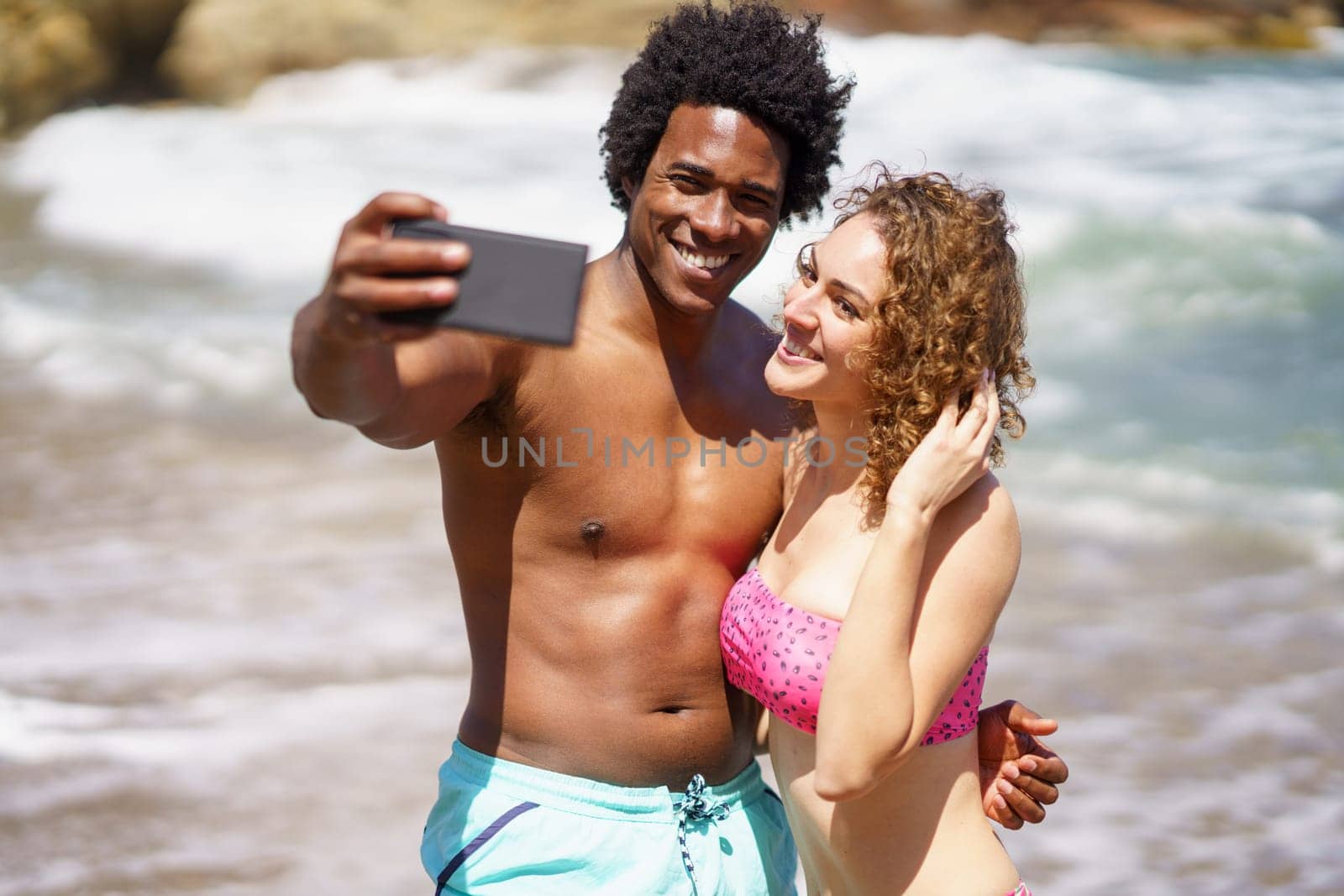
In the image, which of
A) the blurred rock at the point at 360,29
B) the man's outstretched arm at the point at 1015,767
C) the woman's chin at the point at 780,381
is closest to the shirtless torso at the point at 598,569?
the woman's chin at the point at 780,381

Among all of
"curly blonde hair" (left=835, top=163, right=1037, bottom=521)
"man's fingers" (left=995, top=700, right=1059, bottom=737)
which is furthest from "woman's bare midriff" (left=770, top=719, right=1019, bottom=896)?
"curly blonde hair" (left=835, top=163, right=1037, bottom=521)

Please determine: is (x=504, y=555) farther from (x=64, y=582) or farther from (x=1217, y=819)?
(x=64, y=582)

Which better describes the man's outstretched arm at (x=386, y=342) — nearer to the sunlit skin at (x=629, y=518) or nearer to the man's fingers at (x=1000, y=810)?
the sunlit skin at (x=629, y=518)

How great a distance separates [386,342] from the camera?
1.67 metres

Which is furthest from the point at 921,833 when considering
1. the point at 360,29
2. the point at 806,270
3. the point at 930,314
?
the point at 360,29

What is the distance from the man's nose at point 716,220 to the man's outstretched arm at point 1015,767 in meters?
0.89

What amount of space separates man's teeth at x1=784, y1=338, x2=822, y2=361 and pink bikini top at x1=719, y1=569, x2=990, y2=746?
1.28 ft

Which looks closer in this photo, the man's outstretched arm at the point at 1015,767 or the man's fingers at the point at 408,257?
the man's fingers at the point at 408,257

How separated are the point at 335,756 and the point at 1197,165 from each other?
9.48 m

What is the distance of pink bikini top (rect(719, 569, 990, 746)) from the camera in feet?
6.98

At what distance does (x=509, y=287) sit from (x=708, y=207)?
925mm

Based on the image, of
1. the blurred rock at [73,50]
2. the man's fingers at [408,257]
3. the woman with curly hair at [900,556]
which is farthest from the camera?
the blurred rock at [73,50]

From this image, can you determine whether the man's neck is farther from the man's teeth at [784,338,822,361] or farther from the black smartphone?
the black smartphone

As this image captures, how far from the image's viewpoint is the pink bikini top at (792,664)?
2127 millimetres
